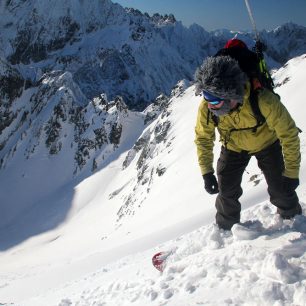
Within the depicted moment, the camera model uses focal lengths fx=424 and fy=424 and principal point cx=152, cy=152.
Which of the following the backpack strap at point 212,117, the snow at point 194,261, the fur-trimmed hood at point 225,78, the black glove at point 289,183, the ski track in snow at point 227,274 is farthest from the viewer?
the backpack strap at point 212,117

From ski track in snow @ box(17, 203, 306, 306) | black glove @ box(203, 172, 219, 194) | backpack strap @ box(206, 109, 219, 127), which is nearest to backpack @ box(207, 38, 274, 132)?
backpack strap @ box(206, 109, 219, 127)

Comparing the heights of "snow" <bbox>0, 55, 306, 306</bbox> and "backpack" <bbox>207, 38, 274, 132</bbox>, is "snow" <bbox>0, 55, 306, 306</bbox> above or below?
below

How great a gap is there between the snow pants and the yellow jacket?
0.14 meters

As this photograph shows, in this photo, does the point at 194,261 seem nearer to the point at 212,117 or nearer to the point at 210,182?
the point at 210,182

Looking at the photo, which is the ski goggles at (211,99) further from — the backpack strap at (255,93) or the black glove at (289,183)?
the black glove at (289,183)

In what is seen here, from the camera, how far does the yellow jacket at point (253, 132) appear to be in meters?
5.20

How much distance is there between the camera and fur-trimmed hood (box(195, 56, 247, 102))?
5.01 metres

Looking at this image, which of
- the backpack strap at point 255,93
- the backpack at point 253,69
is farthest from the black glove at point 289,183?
the backpack strap at point 255,93

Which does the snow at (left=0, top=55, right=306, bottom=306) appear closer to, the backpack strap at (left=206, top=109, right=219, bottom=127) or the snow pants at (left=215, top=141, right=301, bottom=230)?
the snow pants at (left=215, top=141, right=301, bottom=230)

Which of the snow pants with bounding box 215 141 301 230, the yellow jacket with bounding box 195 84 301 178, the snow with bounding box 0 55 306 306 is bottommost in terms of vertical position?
the snow with bounding box 0 55 306 306

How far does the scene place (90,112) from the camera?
7181cm

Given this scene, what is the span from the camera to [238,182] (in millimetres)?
6297

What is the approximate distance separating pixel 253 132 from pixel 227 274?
187cm

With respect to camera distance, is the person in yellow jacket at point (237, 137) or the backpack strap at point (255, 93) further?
the backpack strap at point (255, 93)
